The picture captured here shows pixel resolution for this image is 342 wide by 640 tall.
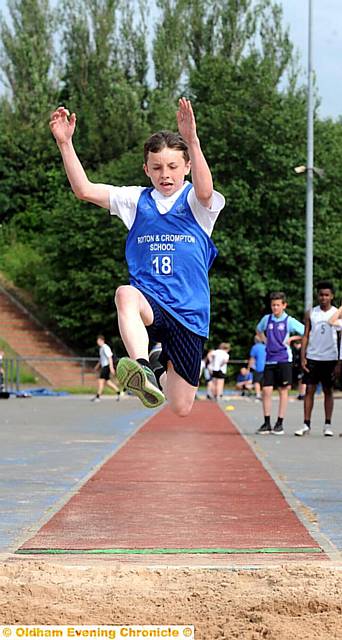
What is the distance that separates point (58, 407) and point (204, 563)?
22.5 meters

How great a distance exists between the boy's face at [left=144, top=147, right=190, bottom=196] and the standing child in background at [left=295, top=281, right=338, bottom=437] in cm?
986

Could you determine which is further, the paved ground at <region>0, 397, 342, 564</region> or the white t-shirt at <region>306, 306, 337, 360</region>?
the white t-shirt at <region>306, 306, 337, 360</region>

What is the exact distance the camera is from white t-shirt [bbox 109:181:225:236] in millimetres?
6935

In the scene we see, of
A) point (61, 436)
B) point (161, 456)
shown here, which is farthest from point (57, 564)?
point (61, 436)

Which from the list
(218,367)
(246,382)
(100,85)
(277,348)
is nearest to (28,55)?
(100,85)

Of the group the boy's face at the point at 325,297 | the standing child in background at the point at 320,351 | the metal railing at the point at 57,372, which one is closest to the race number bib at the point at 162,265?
the boy's face at the point at 325,297

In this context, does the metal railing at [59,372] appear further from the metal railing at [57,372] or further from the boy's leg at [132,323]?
the boy's leg at [132,323]

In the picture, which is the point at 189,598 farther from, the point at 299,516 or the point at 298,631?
the point at 299,516

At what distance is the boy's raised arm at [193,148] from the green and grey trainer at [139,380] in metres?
1.14

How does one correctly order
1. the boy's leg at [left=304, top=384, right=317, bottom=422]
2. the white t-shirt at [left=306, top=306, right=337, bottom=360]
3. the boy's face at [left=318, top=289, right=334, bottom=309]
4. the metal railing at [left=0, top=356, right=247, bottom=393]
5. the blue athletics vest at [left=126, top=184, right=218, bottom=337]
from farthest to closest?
the metal railing at [left=0, top=356, right=247, bottom=393] → the boy's leg at [left=304, top=384, right=317, bottom=422] → the white t-shirt at [left=306, top=306, right=337, bottom=360] → the boy's face at [left=318, top=289, right=334, bottom=309] → the blue athletics vest at [left=126, top=184, right=218, bottom=337]

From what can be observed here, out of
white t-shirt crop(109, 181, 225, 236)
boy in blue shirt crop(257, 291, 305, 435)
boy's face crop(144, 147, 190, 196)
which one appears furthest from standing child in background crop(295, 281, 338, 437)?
boy's face crop(144, 147, 190, 196)

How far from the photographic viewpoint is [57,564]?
576 cm

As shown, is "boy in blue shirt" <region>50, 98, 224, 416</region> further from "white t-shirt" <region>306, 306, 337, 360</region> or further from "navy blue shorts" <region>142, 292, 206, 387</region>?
"white t-shirt" <region>306, 306, 337, 360</region>

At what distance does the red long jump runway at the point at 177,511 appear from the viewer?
Answer: 678 centimetres
